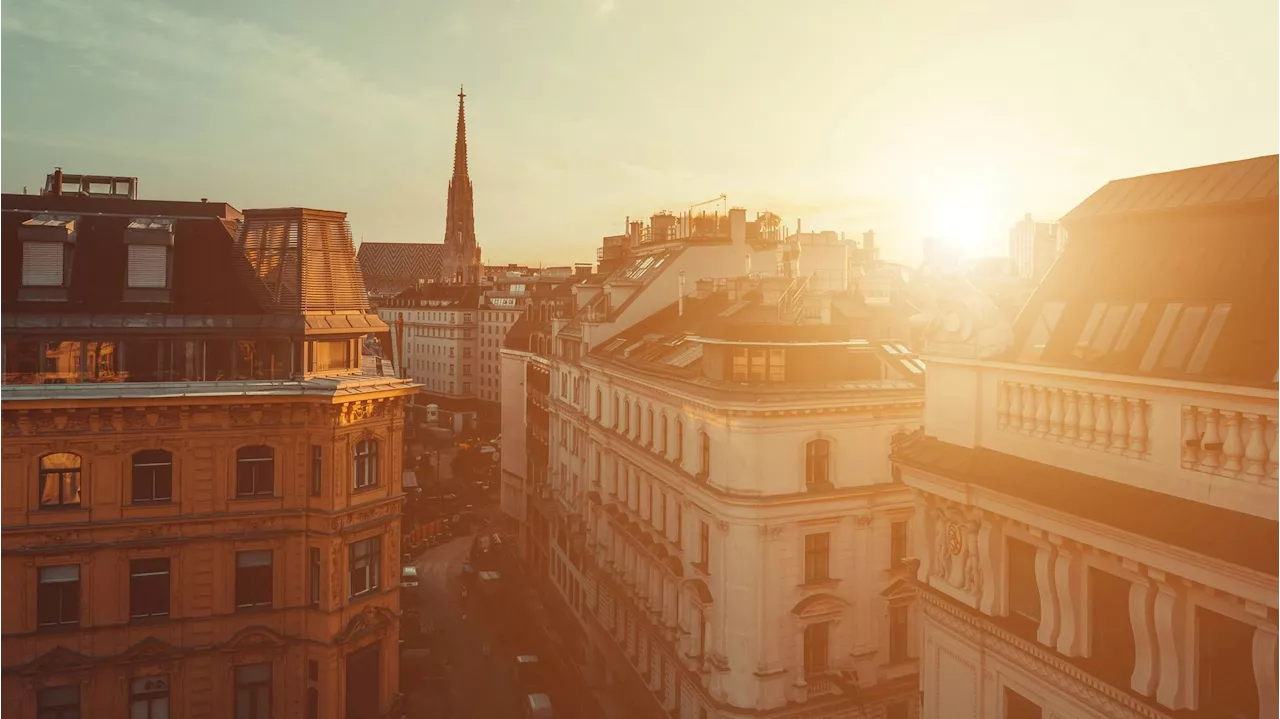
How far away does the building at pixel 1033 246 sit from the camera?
27.8 metres

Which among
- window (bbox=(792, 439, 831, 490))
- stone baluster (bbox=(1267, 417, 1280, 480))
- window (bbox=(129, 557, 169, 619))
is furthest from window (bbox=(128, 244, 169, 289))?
stone baluster (bbox=(1267, 417, 1280, 480))

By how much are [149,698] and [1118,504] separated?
32.8m

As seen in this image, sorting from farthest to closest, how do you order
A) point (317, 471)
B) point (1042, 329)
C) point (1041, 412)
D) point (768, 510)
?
point (768, 510) < point (317, 471) < point (1042, 329) < point (1041, 412)

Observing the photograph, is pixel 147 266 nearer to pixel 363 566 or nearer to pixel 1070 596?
pixel 363 566

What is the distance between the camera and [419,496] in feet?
330

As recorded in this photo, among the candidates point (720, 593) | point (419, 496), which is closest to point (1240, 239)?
point (720, 593)

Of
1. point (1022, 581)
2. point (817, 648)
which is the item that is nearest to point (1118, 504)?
point (1022, 581)

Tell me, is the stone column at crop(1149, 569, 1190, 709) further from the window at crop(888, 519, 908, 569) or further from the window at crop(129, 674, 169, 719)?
the window at crop(129, 674, 169, 719)

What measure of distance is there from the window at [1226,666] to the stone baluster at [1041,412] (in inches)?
149

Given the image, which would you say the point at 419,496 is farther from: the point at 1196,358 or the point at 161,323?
the point at 1196,358

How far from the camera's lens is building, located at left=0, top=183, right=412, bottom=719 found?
102 ft

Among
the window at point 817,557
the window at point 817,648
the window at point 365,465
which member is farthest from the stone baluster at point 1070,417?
the window at point 365,465

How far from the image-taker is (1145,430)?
13016 millimetres

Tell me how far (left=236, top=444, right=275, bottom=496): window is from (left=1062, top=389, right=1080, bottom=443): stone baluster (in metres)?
28.2
